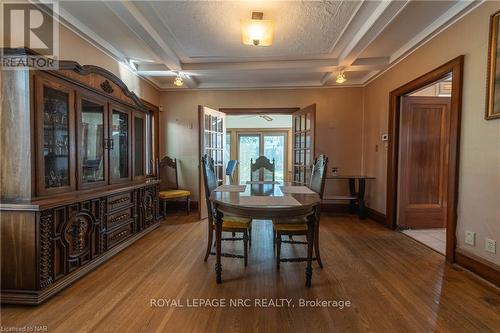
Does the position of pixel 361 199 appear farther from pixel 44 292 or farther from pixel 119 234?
pixel 44 292

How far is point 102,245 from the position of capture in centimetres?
250

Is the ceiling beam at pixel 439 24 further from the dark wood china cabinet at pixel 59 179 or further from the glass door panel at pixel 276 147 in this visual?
the glass door panel at pixel 276 147

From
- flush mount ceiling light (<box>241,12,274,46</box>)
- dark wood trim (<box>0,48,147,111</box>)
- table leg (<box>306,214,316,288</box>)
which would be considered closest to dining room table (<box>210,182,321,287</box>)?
table leg (<box>306,214,316,288</box>)

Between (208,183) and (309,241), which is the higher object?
(208,183)

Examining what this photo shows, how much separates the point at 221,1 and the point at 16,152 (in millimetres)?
2076

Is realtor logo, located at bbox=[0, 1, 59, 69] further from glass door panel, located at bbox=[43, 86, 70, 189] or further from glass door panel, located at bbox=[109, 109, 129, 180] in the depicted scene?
glass door panel, located at bbox=[109, 109, 129, 180]

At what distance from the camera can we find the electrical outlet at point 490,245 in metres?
2.08

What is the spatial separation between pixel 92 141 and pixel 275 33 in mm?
2342

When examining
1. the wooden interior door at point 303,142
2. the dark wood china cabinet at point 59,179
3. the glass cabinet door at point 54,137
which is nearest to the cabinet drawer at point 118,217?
the dark wood china cabinet at point 59,179

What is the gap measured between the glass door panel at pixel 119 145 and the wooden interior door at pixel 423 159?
3813 millimetres

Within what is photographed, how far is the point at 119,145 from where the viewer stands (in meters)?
3.08

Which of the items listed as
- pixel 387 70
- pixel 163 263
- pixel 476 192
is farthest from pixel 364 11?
pixel 163 263

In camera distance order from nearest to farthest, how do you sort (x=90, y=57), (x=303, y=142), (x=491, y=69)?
1. (x=491, y=69)
2. (x=90, y=57)
3. (x=303, y=142)

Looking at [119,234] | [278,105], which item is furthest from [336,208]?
[119,234]
